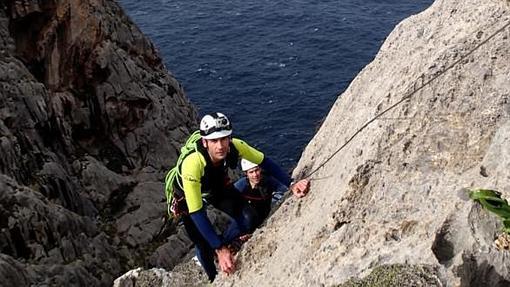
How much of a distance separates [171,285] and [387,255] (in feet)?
31.2

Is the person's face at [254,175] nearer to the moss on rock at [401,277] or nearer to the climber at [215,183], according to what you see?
the climber at [215,183]

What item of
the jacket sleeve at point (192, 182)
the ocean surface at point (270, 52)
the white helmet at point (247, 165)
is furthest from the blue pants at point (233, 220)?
the ocean surface at point (270, 52)

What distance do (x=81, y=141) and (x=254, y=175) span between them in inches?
1335

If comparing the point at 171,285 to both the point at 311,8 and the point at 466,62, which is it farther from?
the point at 311,8

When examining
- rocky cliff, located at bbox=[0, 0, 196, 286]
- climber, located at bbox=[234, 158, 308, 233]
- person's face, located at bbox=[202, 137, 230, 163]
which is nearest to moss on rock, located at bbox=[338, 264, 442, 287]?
person's face, located at bbox=[202, 137, 230, 163]

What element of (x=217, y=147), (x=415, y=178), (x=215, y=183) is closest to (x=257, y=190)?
(x=215, y=183)

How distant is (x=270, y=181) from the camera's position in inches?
539

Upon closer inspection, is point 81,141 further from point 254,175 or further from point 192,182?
point 192,182

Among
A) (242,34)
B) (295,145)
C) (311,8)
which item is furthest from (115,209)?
(311,8)

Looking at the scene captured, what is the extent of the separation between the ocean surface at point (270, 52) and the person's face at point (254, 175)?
46.7m

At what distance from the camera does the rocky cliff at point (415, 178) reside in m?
8.65

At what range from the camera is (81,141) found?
1767 inches

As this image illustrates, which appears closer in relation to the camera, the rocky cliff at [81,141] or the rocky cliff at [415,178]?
the rocky cliff at [415,178]

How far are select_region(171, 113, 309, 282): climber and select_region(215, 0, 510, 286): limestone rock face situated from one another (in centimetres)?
84
